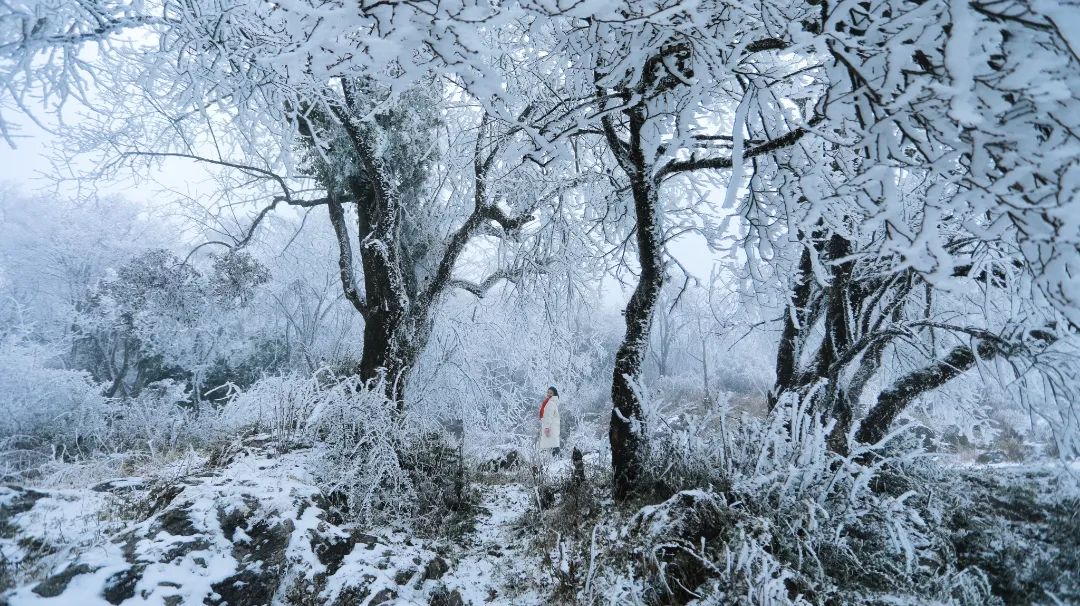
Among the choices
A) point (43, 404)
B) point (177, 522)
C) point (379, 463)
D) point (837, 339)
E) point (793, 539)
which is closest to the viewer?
point (793, 539)

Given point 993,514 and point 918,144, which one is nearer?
point 918,144

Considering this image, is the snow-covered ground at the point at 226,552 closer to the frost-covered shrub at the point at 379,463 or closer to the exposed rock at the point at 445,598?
the exposed rock at the point at 445,598

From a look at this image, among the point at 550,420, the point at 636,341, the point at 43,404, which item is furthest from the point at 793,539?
the point at 43,404

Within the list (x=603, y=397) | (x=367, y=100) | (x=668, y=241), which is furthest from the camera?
(x=603, y=397)

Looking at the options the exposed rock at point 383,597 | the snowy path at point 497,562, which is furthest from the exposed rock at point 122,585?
the snowy path at point 497,562

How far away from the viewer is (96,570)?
1907mm

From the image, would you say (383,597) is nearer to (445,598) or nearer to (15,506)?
(445,598)

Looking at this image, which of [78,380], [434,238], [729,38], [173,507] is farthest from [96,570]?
[78,380]

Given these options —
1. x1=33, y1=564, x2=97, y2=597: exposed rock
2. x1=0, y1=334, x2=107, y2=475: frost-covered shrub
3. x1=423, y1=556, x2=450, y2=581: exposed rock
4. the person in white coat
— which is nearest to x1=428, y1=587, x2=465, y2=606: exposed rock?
x1=423, y1=556, x2=450, y2=581: exposed rock

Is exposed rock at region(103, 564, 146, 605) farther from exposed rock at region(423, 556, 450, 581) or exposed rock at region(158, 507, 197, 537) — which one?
exposed rock at region(423, 556, 450, 581)

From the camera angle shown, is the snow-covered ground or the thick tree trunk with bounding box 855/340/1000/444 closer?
the snow-covered ground

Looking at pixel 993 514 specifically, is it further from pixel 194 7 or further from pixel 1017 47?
pixel 194 7

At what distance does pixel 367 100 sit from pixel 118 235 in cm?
1809

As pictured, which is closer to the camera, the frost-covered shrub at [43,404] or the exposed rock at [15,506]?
the exposed rock at [15,506]
